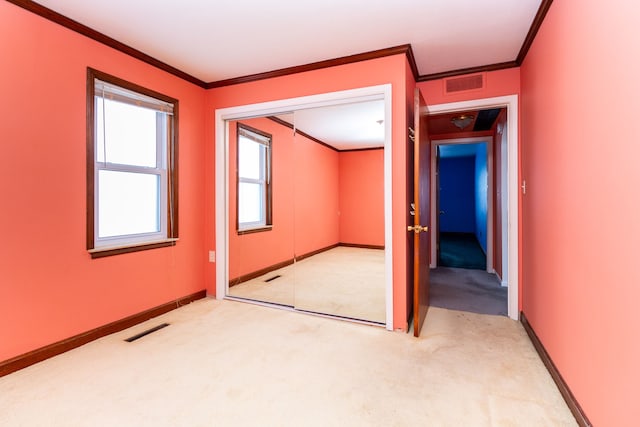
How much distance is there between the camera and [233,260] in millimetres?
4066

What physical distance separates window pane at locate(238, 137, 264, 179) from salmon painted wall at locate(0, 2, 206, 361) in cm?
165

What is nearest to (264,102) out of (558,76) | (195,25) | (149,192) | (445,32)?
(195,25)

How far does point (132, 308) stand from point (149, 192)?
42.3 inches

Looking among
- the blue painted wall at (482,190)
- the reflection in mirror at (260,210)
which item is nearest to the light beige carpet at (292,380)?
the reflection in mirror at (260,210)

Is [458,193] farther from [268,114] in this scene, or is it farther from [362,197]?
[268,114]

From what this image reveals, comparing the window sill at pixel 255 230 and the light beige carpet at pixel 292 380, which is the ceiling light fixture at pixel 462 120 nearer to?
the light beige carpet at pixel 292 380

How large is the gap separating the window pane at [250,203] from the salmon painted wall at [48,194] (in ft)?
5.76

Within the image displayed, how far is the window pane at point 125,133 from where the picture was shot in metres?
2.55

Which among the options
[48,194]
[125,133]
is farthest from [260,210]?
[48,194]

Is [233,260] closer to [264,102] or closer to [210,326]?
[210,326]

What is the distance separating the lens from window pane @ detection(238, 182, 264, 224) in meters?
4.38

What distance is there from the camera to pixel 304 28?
2.41 metres

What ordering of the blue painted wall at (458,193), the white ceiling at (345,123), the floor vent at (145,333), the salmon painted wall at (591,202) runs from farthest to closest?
the blue painted wall at (458,193)
the white ceiling at (345,123)
the floor vent at (145,333)
the salmon painted wall at (591,202)

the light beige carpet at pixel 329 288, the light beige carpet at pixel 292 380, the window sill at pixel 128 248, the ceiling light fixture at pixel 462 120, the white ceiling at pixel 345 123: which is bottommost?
the light beige carpet at pixel 292 380
